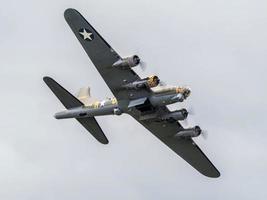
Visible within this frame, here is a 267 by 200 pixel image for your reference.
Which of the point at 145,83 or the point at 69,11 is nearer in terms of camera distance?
the point at 69,11

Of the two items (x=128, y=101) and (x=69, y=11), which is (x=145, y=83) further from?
(x=69, y=11)

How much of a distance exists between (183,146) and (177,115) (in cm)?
728

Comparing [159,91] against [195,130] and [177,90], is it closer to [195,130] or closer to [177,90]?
[177,90]

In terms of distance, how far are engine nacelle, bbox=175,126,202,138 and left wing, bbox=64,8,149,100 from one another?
260 inches

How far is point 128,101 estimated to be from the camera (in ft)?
228

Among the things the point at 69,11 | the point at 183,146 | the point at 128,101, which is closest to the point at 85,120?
the point at 128,101

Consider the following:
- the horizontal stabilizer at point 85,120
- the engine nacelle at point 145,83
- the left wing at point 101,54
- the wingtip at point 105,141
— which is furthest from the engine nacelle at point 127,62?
the wingtip at point 105,141

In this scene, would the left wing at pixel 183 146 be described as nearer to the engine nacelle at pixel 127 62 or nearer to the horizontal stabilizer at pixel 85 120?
the horizontal stabilizer at pixel 85 120

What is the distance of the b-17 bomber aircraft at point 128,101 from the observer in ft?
218

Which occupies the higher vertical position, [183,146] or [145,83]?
[145,83]

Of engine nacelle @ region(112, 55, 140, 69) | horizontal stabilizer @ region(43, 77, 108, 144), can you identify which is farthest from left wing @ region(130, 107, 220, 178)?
engine nacelle @ region(112, 55, 140, 69)

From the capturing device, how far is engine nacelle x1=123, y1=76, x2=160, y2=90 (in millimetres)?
66381

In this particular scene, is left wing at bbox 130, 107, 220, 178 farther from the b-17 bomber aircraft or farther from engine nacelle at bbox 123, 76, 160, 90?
engine nacelle at bbox 123, 76, 160, 90

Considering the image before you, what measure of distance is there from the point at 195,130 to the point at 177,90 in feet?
22.6
